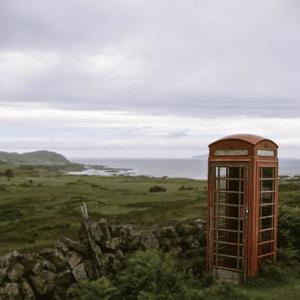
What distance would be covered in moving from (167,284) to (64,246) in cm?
282

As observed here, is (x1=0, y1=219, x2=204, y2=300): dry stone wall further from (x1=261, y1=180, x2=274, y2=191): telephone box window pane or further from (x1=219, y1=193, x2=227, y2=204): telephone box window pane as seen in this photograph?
(x1=261, y1=180, x2=274, y2=191): telephone box window pane

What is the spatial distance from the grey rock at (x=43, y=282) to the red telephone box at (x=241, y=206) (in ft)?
14.8

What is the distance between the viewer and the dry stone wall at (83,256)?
1106 centimetres

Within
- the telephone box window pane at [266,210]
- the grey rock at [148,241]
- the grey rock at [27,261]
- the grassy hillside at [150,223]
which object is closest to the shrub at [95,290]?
the grassy hillside at [150,223]

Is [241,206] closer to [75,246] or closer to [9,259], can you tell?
[75,246]

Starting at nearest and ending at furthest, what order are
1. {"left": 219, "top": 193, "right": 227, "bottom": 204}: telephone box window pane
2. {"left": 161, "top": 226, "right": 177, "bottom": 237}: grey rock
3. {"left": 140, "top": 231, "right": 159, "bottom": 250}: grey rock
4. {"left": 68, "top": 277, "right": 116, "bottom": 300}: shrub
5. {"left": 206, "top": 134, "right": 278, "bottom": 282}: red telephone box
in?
{"left": 68, "top": 277, "right": 116, "bottom": 300}: shrub → {"left": 206, "top": 134, "right": 278, "bottom": 282}: red telephone box → {"left": 140, "top": 231, "right": 159, "bottom": 250}: grey rock → {"left": 219, "top": 193, "right": 227, "bottom": 204}: telephone box window pane → {"left": 161, "top": 226, "right": 177, "bottom": 237}: grey rock

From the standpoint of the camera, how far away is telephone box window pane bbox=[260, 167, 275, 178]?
526 inches

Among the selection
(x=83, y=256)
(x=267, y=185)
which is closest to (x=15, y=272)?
(x=83, y=256)

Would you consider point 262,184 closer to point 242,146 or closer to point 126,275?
point 242,146

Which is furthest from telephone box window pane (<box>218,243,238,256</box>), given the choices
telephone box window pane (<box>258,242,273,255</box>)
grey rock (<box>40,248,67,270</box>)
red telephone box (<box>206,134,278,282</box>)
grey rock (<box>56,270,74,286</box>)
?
grey rock (<box>40,248,67,270</box>)

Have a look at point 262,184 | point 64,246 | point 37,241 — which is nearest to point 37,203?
point 37,241

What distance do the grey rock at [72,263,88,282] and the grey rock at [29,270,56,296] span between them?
75 centimetres

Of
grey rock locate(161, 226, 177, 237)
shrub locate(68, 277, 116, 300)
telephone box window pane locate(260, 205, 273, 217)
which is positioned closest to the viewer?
shrub locate(68, 277, 116, 300)

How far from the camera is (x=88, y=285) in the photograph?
441 inches
